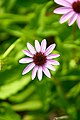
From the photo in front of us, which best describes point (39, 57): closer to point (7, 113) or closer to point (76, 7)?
point (76, 7)

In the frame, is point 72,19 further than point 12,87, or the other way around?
point 12,87

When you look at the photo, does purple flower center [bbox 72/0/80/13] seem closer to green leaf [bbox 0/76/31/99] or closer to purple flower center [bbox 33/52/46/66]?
purple flower center [bbox 33/52/46/66]

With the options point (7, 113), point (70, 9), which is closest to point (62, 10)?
point (70, 9)

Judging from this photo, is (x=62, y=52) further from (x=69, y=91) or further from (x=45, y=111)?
(x=45, y=111)

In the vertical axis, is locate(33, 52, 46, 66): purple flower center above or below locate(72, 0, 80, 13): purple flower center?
below

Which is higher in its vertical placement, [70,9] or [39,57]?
[70,9]

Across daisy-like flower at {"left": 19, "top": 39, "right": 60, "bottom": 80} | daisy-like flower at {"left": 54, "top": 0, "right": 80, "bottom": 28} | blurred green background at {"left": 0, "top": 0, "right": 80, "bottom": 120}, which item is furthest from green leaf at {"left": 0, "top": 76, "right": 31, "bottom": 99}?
daisy-like flower at {"left": 54, "top": 0, "right": 80, "bottom": 28}

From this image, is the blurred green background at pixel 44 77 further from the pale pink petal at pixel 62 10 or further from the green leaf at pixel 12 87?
the pale pink petal at pixel 62 10
